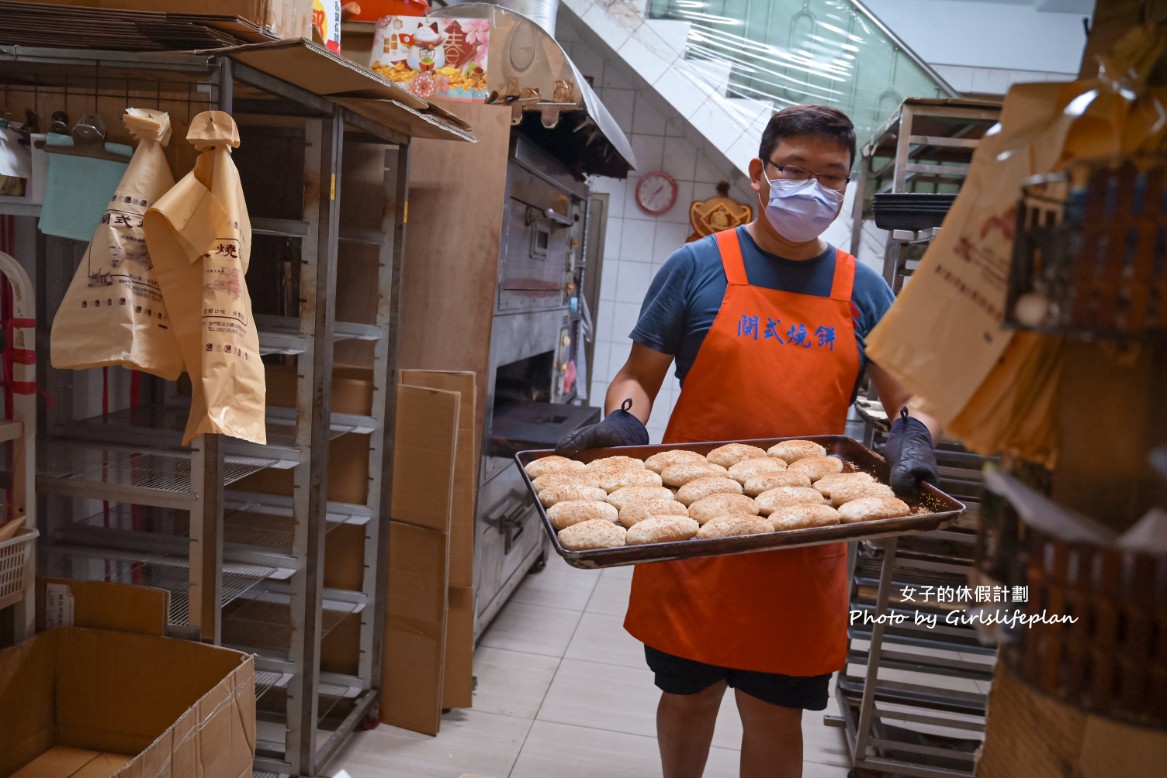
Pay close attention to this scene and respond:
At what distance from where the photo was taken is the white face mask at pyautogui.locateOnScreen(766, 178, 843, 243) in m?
1.82

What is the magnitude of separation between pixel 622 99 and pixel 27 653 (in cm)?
525

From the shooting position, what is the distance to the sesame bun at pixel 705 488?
1.76 metres

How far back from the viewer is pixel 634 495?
1748 mm

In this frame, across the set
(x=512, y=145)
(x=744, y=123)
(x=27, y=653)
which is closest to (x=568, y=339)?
(x=512, y=145)

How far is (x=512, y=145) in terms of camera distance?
2914 millimetres

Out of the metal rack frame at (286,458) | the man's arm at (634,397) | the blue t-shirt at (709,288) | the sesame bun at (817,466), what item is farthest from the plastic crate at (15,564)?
the sesame bun at (817,466)

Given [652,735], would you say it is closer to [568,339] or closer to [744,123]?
[568,339]

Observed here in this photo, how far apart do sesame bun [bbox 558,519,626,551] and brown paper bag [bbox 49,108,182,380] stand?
773 mm

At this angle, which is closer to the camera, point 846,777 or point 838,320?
point 838,320

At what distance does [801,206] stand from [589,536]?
0.85 meters

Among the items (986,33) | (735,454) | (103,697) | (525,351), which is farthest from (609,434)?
(986,33)

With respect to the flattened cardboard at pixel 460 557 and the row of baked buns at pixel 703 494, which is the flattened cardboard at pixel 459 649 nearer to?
the flattened cardboard at pixel 460 557

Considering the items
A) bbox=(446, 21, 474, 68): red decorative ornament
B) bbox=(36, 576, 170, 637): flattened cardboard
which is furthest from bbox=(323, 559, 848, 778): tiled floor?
bbox=(446, 21, 474, 68): red decorative ornament

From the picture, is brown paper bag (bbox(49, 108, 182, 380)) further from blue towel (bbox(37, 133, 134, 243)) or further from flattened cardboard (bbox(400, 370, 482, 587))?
flattened cardboard (bbox(400, 370, 482, 587))
